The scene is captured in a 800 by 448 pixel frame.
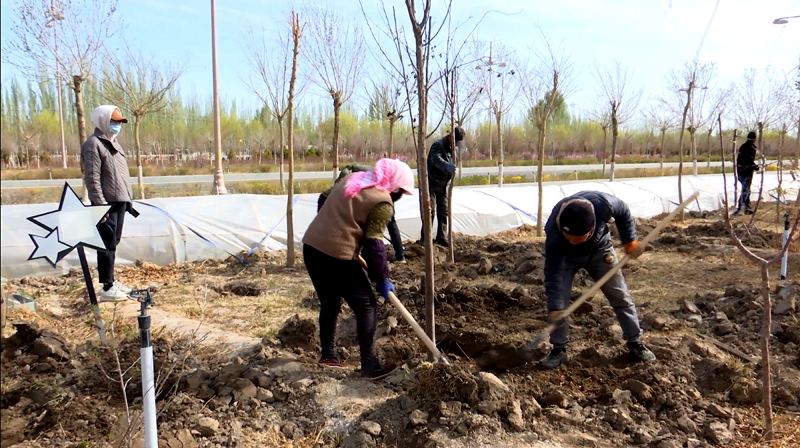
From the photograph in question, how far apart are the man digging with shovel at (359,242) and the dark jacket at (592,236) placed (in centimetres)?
107

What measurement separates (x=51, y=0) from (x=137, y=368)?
8525 mm

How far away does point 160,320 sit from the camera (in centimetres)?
496

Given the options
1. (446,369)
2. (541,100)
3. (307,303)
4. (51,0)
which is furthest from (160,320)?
(541,100)

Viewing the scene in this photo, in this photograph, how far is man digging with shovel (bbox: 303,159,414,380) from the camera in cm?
324

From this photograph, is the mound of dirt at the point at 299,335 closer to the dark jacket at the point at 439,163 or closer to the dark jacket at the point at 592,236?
the dark jacket at the point at 592,236

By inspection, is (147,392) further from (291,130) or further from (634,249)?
(291,130)

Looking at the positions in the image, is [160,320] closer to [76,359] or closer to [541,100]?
[76,359]

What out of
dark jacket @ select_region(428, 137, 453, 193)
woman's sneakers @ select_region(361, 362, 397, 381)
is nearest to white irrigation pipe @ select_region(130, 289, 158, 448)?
woman's sneakers @ select_region(361, 362, 397, 381)

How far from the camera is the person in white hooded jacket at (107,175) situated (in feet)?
15.4

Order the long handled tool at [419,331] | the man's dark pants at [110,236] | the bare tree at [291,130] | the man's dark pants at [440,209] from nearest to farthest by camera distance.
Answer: the long handled tool at [419,331] < the man's dark pants at [110,236] < the bare tree at [291,130] < the man's dark pants at [440,209]

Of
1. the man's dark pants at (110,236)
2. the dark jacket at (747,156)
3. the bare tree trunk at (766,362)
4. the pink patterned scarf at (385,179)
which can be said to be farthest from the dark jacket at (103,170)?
the dark jacket at (747,156)

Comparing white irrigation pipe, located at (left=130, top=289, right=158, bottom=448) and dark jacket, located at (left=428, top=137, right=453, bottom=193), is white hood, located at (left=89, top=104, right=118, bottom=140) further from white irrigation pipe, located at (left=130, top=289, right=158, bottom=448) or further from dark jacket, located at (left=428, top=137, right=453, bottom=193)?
dark jacket, located at (left=428, top=137, right=453, bottom=193)

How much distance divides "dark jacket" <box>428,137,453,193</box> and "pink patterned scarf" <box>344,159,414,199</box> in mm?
4133

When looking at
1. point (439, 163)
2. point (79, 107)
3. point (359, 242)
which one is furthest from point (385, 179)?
point (79, 107)
